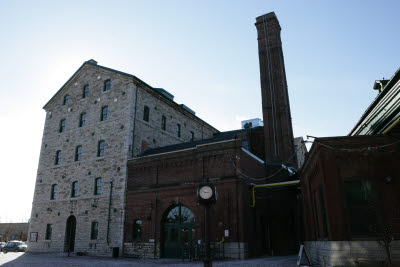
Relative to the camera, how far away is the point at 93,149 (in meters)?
26.9

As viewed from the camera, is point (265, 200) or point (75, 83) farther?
point (75, 83)

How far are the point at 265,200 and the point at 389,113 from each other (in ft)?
37.5

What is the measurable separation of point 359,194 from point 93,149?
21.4 metres

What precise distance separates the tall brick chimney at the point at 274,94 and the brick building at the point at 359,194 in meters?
13.7

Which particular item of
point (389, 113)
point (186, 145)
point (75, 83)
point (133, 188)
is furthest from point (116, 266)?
point (75, 83)

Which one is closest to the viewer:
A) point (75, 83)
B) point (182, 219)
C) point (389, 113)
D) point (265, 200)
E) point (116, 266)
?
point (389, 113)

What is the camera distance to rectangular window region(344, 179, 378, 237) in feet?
37.6

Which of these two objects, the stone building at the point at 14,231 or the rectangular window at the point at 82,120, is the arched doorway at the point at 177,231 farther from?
the stone building at the point at 14,231

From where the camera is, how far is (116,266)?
616 inches

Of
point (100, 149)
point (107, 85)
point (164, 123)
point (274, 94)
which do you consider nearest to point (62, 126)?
point (107, 85)

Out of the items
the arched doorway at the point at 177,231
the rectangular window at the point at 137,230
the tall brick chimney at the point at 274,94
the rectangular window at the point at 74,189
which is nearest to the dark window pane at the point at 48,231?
the rectangular window at the point at 74,189

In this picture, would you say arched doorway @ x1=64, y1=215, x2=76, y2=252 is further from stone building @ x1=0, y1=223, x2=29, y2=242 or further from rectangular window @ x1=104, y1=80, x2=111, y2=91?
stone building @ x1=0, y1=223, x2=29, y2=242

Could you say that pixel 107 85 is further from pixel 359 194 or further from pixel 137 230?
pixel 359 194

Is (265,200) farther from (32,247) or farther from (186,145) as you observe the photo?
(32,247)
